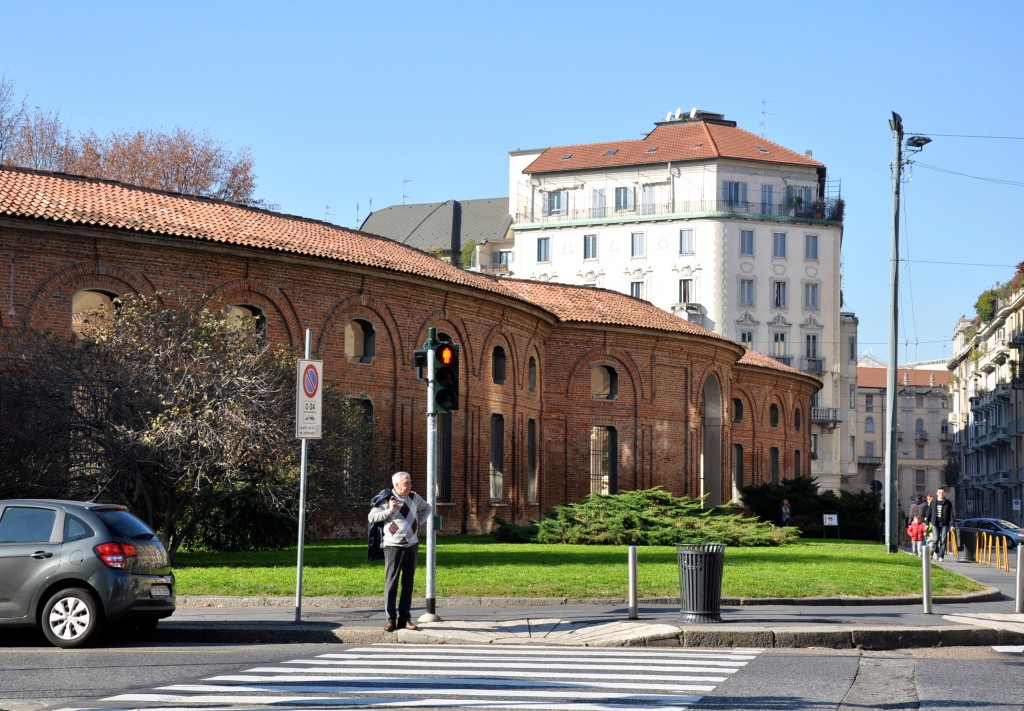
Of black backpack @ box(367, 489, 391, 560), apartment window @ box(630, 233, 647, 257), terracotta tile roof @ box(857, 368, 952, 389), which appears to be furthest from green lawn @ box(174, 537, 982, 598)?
terracotta tile roof @ box(857, 368, 952, 389)

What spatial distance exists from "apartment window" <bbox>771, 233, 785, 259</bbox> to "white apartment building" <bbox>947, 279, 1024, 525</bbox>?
1596 cm

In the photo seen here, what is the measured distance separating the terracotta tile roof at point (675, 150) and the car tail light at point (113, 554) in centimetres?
7111

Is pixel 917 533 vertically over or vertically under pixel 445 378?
under

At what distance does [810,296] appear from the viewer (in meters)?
84.9

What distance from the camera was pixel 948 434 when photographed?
138375 millimetres

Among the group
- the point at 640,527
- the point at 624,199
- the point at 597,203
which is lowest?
the point at 640,527

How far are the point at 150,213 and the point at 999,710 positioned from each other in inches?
1054

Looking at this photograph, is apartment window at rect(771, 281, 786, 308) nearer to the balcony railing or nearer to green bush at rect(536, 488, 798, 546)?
the balcony railing

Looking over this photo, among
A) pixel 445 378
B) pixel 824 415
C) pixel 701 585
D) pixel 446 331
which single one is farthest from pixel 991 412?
pixel 445 378

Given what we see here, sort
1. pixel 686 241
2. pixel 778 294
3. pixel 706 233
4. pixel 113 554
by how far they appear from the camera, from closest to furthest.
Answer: pixel 113 554 → pixel 706 233 → pixel 686 241 → pixel 778 294

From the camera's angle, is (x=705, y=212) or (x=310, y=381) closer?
(x=310, y=381)

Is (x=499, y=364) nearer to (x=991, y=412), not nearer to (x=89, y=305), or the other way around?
(x=89, y=305)

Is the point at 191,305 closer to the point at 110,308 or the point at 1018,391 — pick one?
the point at 110,308

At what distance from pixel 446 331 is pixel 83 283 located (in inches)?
470
